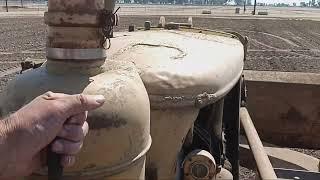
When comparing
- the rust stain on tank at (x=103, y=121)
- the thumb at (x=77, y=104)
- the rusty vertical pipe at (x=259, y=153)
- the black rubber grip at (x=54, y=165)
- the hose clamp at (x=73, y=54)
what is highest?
the hose clamp at (x=73, y=54)

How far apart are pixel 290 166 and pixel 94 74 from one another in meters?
3.57

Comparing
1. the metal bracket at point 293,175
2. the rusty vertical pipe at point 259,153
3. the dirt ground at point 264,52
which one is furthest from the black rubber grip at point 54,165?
the dirt ground at point 264,52

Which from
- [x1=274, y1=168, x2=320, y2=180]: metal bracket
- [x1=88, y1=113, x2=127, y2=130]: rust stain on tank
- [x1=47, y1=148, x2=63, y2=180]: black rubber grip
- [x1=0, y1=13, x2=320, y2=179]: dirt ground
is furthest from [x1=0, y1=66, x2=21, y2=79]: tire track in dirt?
[x1=47, y1=148, x2=63, y2=180]: black rubber grip

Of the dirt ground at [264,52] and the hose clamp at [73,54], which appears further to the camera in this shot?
the dirt ground at [264,52]

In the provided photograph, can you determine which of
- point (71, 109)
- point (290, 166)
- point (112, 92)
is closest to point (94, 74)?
point (112, 92)

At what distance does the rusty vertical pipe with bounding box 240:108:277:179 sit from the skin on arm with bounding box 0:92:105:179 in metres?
1.39

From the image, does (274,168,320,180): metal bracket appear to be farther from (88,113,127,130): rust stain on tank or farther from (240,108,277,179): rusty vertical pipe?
(88,113,127,130): rust stain on tank

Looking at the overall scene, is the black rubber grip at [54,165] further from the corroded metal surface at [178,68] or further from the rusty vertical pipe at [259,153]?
the rusty vertical pipe at [259,153]

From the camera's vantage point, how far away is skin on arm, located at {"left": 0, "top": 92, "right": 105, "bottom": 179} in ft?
4.22

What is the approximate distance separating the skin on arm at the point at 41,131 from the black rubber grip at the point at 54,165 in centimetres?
1

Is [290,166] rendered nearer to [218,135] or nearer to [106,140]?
[218,135]

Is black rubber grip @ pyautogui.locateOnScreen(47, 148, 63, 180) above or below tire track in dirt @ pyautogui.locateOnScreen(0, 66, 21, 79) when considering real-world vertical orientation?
above

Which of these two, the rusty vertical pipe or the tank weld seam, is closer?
the tank weld seam

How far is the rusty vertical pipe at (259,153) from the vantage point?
260cm
